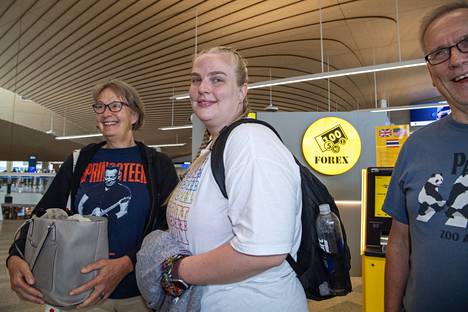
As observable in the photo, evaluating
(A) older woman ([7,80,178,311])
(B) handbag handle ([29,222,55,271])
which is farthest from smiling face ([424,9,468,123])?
(B) handbag handle ([29,222,55,271])

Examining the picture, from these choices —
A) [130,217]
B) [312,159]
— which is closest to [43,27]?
[312,159]

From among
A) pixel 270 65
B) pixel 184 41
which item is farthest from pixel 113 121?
pixel 270 65

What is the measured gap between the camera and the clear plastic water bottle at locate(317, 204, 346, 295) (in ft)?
3.09

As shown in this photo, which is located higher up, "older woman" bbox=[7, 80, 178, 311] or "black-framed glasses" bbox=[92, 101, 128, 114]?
"black-framed glasses" bbox=[92, 101, 128, 114]

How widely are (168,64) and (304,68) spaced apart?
384 cm

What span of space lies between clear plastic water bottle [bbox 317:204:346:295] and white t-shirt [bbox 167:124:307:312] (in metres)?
0.07

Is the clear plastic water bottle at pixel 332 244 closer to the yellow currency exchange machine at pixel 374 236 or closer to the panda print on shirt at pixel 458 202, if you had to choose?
the panda print on shirt at pixel 458 202

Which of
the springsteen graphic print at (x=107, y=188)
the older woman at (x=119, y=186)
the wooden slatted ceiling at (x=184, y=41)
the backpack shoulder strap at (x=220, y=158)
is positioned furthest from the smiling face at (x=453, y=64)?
the wooden slatted ceiling at (x=184, y=41)

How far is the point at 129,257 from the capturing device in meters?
1.38

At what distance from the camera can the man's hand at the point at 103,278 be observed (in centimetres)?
118

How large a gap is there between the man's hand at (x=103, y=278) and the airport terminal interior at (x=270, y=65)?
1.60 m

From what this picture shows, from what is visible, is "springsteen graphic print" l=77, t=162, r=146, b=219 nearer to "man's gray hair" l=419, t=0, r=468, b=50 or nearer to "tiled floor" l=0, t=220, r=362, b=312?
"man's gray hair" l=419, t=0, r=468, b=50

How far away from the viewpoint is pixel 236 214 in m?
0.81

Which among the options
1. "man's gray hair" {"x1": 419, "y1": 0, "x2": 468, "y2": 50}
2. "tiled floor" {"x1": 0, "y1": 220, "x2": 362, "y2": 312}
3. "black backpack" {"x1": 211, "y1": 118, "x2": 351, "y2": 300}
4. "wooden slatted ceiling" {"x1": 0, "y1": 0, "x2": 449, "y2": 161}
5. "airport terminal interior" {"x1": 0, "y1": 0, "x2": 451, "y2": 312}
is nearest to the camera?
"black backpack" {"x1": 211, "y1": 118, "x2": 351, "y2": 300}
